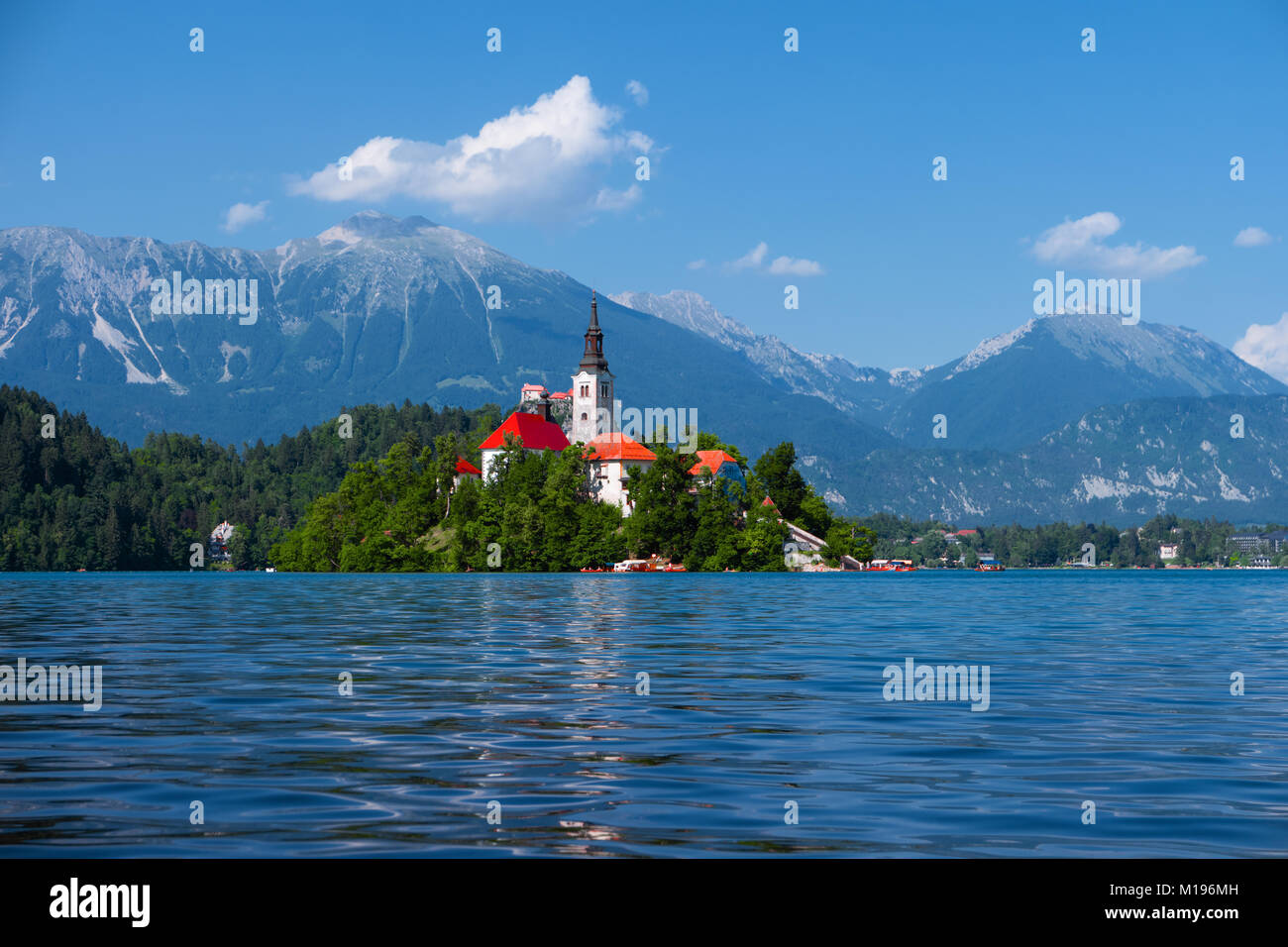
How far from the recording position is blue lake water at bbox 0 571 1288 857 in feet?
41.9

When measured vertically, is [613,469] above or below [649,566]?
above

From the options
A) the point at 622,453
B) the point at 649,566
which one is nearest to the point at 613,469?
the point at 622,453

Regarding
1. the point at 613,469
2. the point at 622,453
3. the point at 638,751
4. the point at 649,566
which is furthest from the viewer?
the point at 622,453

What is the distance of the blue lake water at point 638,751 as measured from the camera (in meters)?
12.8

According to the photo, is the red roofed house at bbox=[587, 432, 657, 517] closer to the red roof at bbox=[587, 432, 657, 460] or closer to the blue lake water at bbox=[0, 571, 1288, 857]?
the red roof at bbox=[587, 432, 657, 460]

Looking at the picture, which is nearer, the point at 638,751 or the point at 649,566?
the point at 638,751

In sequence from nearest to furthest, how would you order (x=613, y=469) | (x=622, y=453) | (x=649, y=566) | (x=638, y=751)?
(x=638, y=751), (x=649, y=566), (x=613, y=469), (x=622, y=453)

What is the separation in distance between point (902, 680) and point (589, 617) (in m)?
32.0

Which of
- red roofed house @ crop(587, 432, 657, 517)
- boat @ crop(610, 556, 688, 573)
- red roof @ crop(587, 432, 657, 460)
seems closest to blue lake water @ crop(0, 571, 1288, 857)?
boat @ crop(610, 556, 688, 573)

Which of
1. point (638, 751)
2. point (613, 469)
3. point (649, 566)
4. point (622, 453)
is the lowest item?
point (649, 566)

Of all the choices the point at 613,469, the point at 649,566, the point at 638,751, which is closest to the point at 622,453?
the point at 613,469

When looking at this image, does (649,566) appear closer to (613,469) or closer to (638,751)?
(613,469)

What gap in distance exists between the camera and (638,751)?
18531 mm
